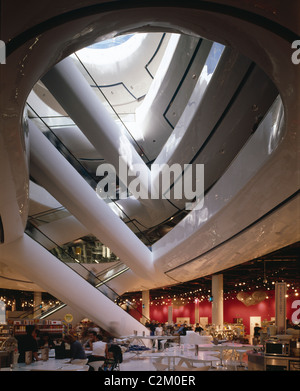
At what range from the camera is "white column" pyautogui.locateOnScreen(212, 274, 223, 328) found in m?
17.3

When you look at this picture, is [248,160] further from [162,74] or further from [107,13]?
[162,74]

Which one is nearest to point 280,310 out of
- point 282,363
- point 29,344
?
point 282,363

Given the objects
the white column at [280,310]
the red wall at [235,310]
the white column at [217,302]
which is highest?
the white column at [280,310]

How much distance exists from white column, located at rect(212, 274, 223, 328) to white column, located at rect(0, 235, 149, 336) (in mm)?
4539

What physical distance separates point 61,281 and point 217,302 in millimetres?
8039

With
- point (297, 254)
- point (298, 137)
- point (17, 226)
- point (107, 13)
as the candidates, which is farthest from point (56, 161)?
point (297, 254)

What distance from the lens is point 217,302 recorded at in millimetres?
17500

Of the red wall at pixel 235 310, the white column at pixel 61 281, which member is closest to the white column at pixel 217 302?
the red wall at pixel 235 310

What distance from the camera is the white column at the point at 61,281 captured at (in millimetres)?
10930

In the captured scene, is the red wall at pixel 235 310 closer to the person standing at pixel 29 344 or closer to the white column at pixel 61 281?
the white column at pixel 61 281

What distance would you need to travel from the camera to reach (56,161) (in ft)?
32.3

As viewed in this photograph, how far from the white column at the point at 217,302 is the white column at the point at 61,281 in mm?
4539

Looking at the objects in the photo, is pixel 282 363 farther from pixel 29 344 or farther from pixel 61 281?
pixel 61 281

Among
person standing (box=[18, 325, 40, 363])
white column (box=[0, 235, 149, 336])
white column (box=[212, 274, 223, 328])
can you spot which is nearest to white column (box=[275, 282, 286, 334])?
person standing (box=[18, 325, 40, 363])
